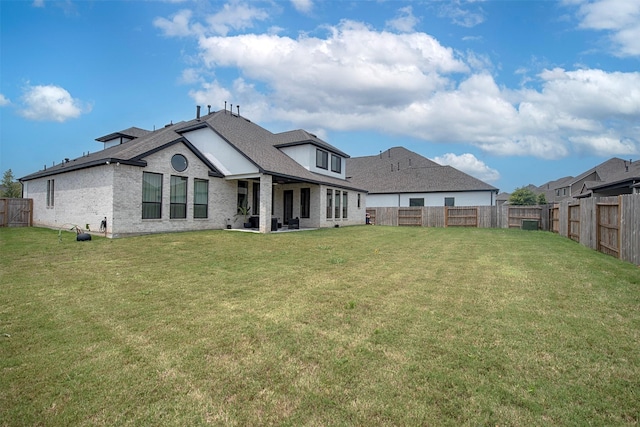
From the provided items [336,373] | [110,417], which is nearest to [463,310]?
[336,373]

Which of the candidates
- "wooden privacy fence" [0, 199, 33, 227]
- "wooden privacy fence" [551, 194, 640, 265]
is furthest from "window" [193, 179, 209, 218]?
"wooden privacy fence" [551, 194, 640, 265]

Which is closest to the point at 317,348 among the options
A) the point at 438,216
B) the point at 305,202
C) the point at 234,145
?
the point at 234,145

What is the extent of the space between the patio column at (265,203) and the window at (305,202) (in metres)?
5.23

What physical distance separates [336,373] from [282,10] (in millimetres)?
14391

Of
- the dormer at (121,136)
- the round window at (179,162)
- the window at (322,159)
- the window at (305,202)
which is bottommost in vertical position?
the window at (305,202)

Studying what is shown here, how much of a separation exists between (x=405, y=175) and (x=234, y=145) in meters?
23.2

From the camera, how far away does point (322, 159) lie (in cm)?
2353

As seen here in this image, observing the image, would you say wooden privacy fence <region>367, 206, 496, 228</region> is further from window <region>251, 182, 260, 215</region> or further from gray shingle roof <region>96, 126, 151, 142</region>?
gray shingle roof <region>96, 126, 151, 142</region>

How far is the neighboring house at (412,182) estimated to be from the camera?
3044cm

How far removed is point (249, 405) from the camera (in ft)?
8.29

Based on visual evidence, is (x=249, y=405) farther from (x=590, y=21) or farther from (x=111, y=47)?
(x=111, y=47)

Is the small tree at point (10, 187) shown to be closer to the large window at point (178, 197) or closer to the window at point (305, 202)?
the large window at point (178, 197)

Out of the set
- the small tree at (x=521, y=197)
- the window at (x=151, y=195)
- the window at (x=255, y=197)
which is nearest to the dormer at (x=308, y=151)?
the window at (x=255, y=197)

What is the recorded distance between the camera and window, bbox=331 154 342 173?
25.0 metres
